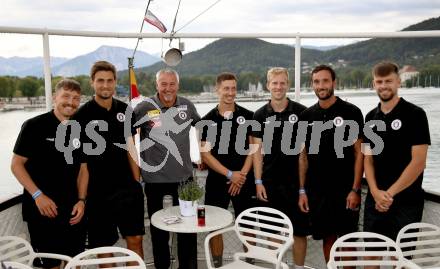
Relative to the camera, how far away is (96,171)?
129 inches

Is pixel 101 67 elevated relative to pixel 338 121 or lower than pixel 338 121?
elevated

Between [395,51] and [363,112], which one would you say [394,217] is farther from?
[395,51]

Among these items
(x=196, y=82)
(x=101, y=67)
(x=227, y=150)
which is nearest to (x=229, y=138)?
(x=227, y=150)

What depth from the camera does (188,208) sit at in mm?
3268

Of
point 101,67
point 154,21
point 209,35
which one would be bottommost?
point 101,67

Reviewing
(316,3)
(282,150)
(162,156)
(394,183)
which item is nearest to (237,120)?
(282,150)

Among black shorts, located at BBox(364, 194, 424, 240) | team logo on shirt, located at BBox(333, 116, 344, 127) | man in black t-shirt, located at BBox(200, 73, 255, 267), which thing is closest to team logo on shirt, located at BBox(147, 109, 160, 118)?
man in black t-shirt, located at BBox(200, 73, 255, 267)

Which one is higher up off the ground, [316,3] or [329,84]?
[316,3]

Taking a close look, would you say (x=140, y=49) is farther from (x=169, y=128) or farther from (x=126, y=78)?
(x=169, y=128)

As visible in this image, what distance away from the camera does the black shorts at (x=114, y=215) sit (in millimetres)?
3295

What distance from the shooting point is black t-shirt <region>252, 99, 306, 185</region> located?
139 inches

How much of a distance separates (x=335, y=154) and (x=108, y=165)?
1.85 metres

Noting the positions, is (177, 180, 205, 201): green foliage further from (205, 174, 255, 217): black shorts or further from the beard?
the beard

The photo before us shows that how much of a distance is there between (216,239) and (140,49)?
1.98 m
